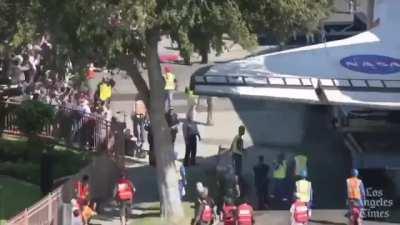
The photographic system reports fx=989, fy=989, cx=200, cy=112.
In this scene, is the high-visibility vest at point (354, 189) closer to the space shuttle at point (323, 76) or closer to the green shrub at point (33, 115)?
the space shuttle at point (323, 76)

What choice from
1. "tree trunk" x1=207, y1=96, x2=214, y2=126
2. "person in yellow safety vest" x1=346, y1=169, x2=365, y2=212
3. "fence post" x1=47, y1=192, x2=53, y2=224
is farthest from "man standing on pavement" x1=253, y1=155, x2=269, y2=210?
"tree trunk" x1=207, y1=96, x2=214, y2=126

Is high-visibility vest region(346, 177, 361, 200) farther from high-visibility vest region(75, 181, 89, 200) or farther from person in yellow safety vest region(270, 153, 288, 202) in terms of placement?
high-visibility vest region(75, 181, 89, 200)

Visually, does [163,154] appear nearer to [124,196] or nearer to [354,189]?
[124,196]

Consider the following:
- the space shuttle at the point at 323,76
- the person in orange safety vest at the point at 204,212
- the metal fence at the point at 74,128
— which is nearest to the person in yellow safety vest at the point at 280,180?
the space shuttle at the point at 323,76

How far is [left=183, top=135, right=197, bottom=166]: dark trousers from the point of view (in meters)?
26.4

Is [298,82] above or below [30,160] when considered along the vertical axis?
above

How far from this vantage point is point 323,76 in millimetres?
23047

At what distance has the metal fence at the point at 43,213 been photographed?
676 inches

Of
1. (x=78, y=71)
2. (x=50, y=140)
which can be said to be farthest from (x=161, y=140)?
(x=50, y=140)

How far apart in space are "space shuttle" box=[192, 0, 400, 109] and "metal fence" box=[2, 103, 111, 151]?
446 centimetres

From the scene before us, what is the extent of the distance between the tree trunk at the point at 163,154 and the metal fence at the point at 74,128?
556 centimetres

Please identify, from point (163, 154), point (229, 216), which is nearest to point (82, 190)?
point (163, 154)

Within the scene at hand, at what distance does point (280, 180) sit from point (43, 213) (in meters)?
6.58

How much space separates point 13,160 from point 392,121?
9822 millimetres
